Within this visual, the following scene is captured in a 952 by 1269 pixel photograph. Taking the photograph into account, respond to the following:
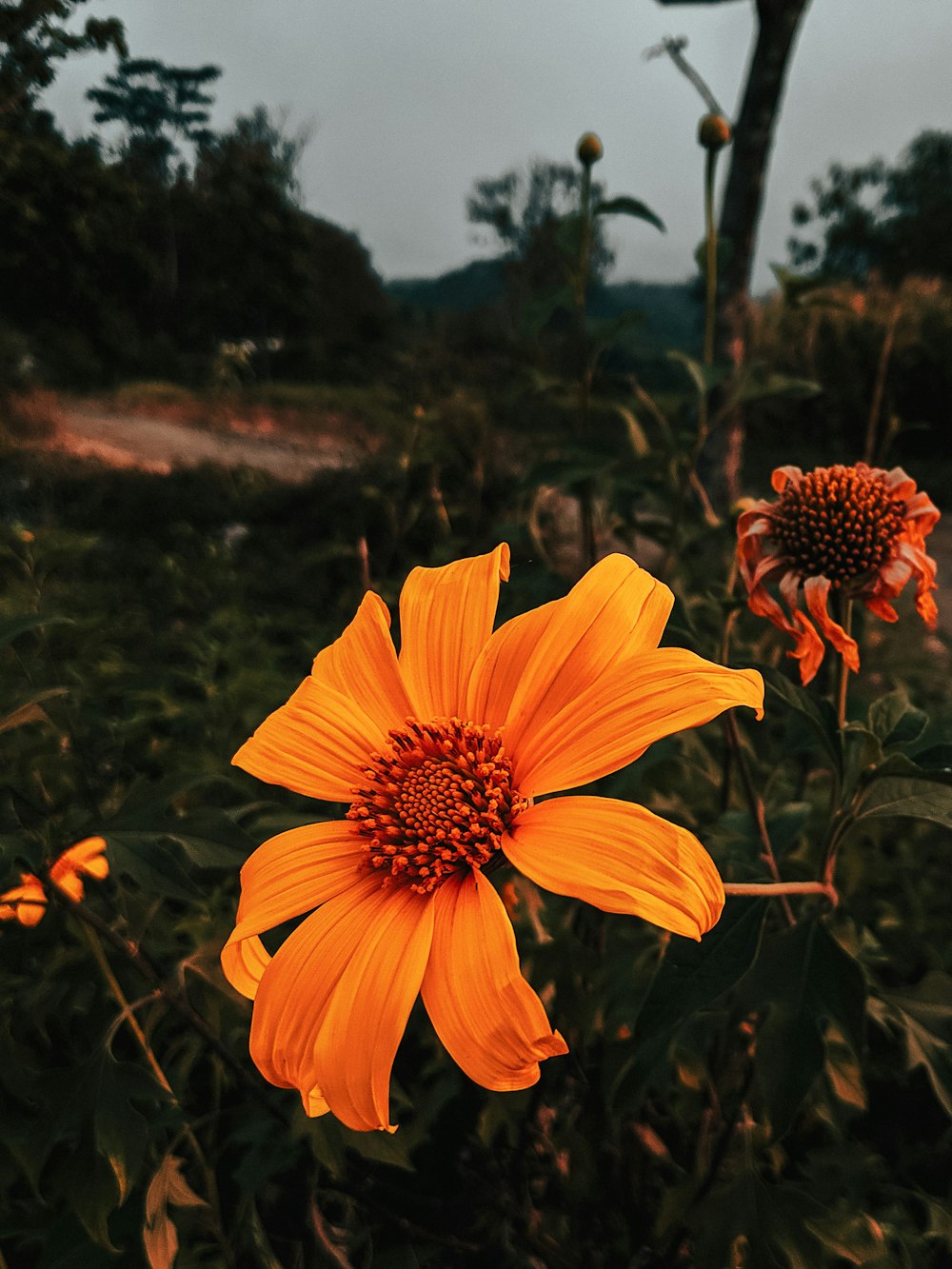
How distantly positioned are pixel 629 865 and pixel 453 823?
178 mm

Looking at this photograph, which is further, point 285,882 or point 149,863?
point 149,863

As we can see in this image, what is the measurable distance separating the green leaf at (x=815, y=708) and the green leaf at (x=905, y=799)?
1.9 inches

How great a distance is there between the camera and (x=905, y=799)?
786 mm

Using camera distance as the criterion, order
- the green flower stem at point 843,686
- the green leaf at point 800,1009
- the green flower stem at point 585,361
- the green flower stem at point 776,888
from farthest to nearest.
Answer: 1. the green flower stem at point 585,361
2. the green flower stem at point 843,686
3. the green leaf at point 800,1009
4. the green flower stem at point 776,888

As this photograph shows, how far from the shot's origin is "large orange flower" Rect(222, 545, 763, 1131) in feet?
1.83

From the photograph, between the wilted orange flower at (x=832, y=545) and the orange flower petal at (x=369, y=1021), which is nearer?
the orange flower petal at (x=369, y=1021)

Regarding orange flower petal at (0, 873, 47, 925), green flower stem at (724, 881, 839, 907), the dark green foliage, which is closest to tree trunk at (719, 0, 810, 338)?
green flower stem at (724, 881, 839, 907)

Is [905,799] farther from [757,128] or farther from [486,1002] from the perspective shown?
[757,128]

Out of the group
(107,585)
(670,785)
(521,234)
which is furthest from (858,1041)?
(521,234)

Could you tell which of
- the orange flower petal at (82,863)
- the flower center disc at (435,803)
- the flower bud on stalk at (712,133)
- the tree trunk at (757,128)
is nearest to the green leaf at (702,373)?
the flower bud on stalk at (712,133)

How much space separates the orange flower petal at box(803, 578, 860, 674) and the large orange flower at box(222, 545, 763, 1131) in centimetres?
27

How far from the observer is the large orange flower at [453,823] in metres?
0.56

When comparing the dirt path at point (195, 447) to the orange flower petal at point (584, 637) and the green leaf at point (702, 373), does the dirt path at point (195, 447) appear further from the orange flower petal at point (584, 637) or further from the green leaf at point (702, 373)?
the orange flower petal at point (584, 637)

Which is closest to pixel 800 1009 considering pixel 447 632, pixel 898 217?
pixel 447 632
